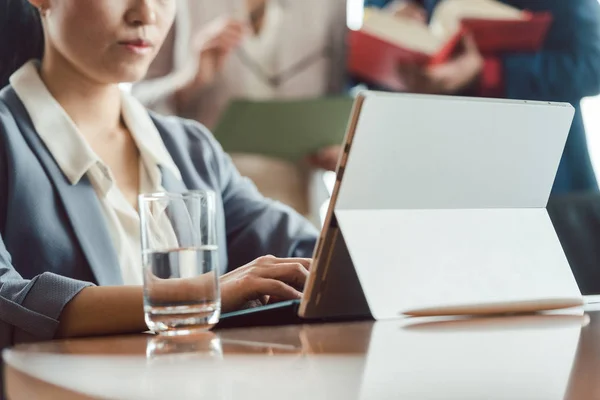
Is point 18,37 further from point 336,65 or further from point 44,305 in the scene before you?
point 336,65

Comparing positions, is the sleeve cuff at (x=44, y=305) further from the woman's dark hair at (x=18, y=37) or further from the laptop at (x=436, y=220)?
the woman's dark hair at (x=18, y=37)

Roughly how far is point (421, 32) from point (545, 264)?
2.32 meters

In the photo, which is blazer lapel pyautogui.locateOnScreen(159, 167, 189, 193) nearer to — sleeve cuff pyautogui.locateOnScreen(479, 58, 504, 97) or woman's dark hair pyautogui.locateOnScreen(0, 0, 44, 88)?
woman's dark hair pyautogui.locateOnScreen(0, 0, 44, 88)

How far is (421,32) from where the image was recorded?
3084 millimetres

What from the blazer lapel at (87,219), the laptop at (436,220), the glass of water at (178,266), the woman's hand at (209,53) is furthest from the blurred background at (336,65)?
the glass of water at (178,266)

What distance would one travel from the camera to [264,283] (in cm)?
81

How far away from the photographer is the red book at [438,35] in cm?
302

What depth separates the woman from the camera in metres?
0.84

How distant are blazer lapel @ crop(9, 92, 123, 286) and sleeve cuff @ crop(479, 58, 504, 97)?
2291 mm

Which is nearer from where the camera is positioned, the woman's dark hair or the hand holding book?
the woman's dark hair

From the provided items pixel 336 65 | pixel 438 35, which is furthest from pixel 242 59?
pixel 438 35

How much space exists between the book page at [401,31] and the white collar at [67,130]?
1.81 m

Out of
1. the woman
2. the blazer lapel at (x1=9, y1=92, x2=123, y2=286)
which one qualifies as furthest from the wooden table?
the blazer lapel at (x1=9, y1=92, x2=123, y2=286)

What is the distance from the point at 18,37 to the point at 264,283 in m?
0.68
